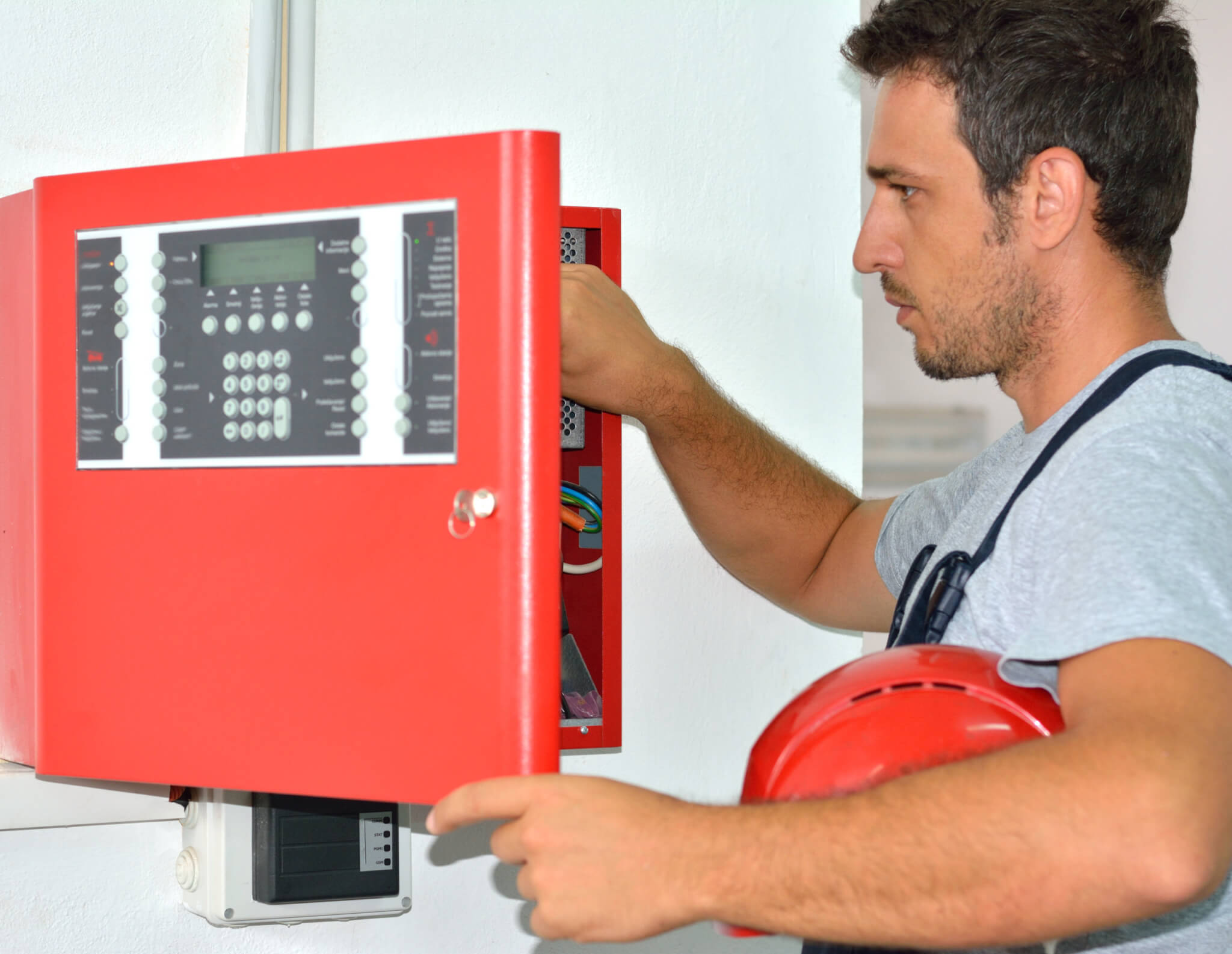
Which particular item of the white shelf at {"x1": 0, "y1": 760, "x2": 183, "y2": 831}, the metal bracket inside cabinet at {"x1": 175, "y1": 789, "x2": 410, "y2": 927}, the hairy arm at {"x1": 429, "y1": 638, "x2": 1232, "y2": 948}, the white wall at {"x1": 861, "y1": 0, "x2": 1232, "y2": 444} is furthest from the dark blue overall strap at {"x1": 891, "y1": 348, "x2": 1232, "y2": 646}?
the white wall at {"x1": 861, "y1": 0, "x2": 1232, "y2": 444}

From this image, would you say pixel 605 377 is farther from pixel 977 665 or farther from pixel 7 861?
pixel 7 861

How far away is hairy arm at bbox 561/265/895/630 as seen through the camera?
1.14m

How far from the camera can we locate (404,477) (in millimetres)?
754

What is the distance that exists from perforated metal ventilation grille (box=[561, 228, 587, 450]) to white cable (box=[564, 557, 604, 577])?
4.7 inches

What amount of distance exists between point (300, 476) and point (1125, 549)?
21.0 inches

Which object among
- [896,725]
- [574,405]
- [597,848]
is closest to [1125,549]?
[896,725]

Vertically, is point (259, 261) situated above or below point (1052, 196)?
below

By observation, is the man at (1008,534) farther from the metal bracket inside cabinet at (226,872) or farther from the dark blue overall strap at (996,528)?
the metal bracket inside cabinet at (226,872)

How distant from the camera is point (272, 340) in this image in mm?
792

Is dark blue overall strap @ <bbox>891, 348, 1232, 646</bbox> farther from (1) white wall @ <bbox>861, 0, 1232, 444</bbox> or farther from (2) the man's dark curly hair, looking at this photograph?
(1) white wall @ <bbox>861, 0, 1232, 444</bbox>

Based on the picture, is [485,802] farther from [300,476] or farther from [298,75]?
[298,75]

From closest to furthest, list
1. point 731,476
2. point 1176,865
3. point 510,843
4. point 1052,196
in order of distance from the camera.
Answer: point 1176,865
point 510,843
point 1052,196
point 731,476

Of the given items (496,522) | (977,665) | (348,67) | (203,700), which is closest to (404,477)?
(496,522)

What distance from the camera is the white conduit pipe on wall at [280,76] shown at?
1.19 meters
